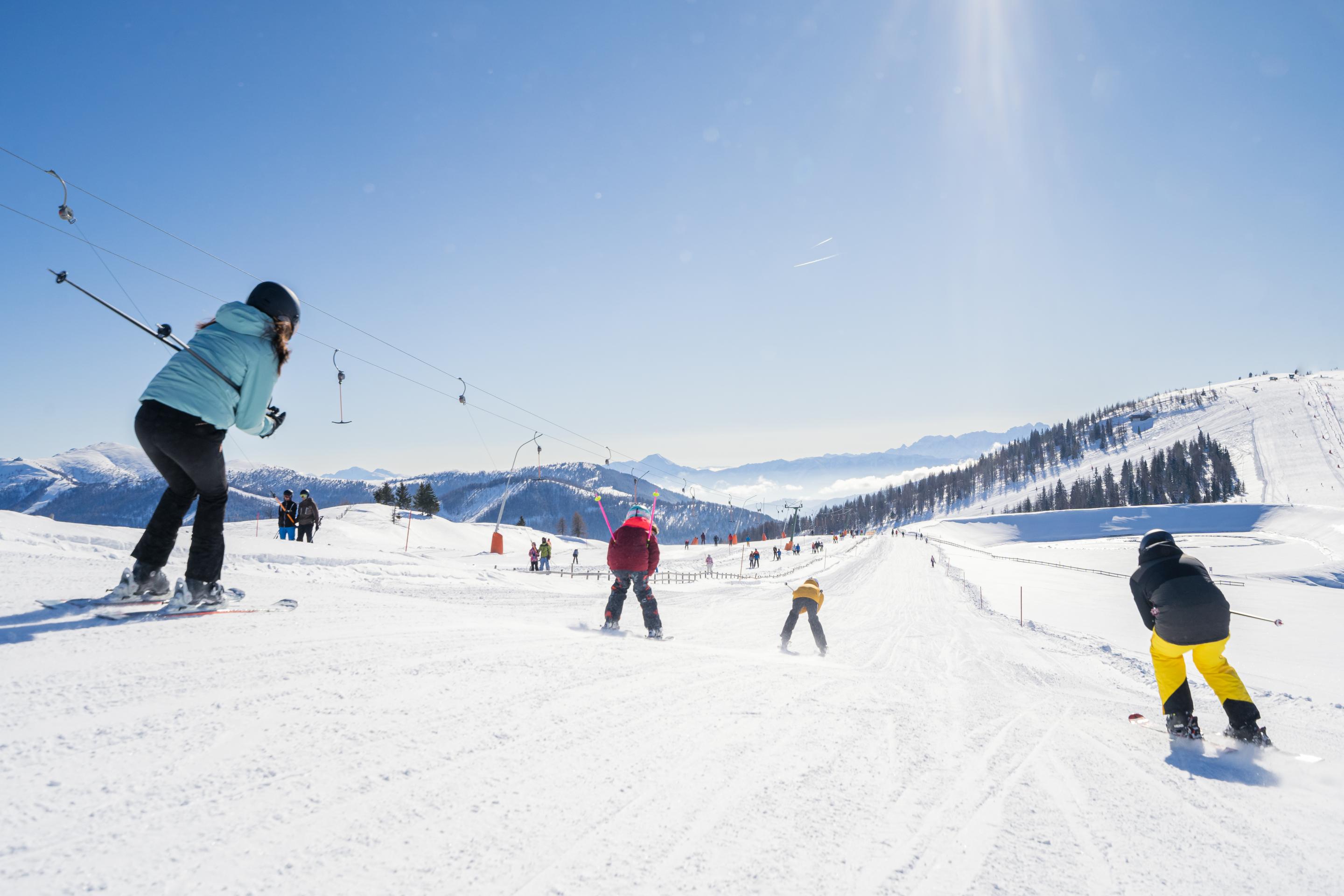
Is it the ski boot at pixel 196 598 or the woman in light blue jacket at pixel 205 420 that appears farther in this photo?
the ski boot at pixel 196 598

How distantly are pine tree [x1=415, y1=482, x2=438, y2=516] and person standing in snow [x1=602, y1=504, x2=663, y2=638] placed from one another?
74992 millimetres

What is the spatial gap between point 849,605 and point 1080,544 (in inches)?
3305

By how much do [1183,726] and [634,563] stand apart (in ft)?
19.0

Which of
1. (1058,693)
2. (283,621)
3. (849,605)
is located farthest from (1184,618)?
(849,605)

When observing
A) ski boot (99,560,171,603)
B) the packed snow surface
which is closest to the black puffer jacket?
the packed snow surface

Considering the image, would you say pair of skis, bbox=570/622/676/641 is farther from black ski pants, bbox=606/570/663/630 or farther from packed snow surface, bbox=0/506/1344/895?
packed snow surface, bbox=0/506/1344/895

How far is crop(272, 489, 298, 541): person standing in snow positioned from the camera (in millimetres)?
17984

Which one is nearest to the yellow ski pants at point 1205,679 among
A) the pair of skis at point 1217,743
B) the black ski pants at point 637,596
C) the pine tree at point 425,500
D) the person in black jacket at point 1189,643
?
the person in black jacket at point 1189,643

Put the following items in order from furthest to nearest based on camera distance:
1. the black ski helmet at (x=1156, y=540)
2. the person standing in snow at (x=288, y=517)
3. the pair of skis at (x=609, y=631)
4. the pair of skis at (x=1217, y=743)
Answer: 1. the person standing in snow at (x=288, y=517)
2. the pair of skis at (x=609, y=631)
3. the black ski helmet at (x=1156, y=540)
4. the pair of skis at (x=1217, y=743)

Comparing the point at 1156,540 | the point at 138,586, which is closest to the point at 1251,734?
the point at 1156,540

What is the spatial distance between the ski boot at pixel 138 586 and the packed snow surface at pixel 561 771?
1.55 ft

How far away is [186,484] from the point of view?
4.21m

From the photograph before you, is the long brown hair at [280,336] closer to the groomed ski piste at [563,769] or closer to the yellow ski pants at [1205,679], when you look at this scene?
the groomed ski piste at [563,769]

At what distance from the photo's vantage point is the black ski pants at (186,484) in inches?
152
